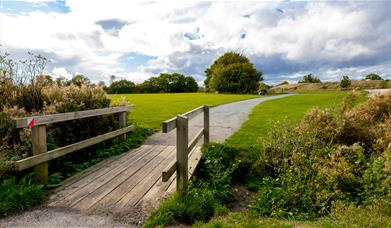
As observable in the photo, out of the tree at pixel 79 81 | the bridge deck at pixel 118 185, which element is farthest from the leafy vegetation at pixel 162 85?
the bridge deck at pixel 118 185

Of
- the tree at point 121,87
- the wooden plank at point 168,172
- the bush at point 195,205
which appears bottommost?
the bush at point 195,205

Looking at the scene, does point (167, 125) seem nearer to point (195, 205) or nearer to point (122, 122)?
point (195, 205)

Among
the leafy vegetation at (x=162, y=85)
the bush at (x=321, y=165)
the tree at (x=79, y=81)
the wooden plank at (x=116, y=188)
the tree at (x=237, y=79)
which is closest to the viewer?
the wooden plank at (x=116, y=188)

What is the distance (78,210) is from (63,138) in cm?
289

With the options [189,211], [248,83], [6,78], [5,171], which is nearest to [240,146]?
[189,211]

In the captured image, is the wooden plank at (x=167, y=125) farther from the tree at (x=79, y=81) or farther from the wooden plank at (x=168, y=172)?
the tree at (x=79, y=81)

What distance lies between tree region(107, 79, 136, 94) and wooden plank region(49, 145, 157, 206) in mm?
51137

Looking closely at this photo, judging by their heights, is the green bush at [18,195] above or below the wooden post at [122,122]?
below

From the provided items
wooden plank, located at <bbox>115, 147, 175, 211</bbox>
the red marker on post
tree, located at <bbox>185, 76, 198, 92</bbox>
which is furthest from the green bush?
tree, located at <bbox>185, 76, 198, 92</bbox>

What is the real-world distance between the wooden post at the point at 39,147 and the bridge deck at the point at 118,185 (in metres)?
0.37

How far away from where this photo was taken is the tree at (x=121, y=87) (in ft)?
187

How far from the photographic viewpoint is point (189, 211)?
3982mm

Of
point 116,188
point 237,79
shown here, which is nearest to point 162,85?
point 237,79

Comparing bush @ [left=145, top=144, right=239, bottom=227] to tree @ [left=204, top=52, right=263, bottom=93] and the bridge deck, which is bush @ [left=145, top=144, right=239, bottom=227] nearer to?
the bridge deck
